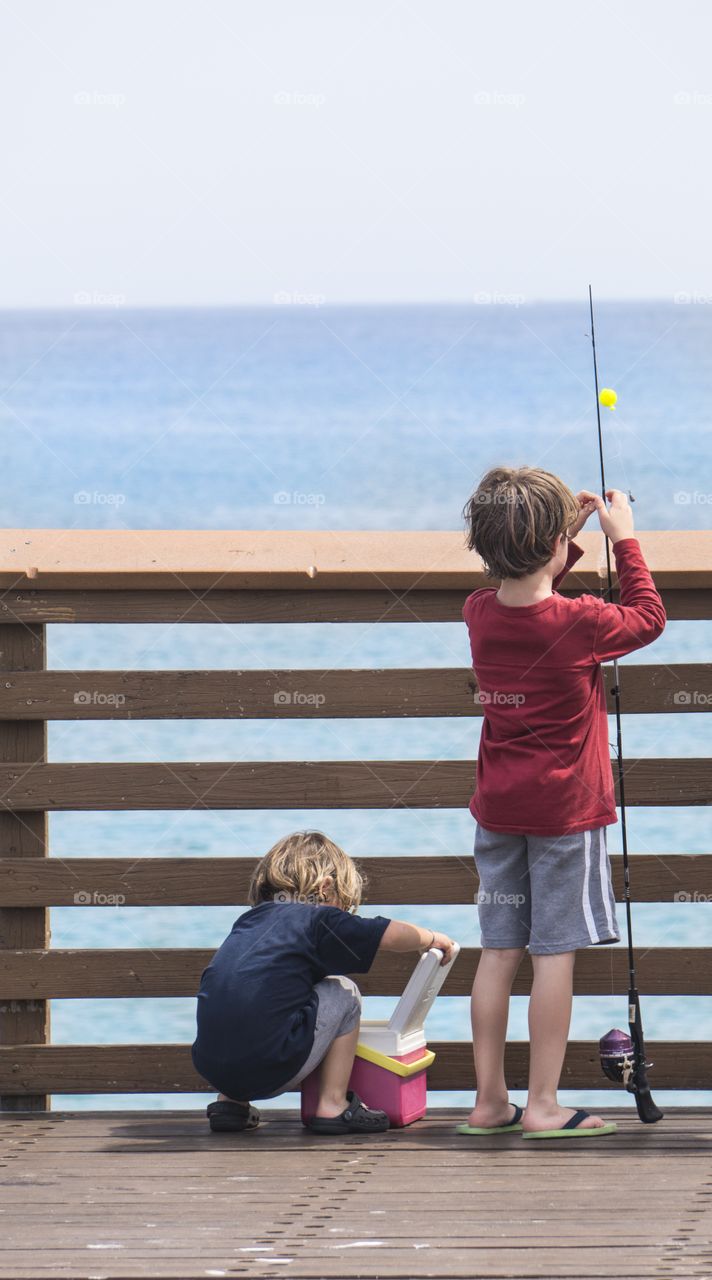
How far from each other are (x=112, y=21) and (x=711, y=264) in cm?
2157

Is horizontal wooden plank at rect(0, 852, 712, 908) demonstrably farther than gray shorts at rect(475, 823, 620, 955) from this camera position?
Yes

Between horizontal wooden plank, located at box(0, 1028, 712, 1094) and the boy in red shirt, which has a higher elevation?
the boy in red shirt

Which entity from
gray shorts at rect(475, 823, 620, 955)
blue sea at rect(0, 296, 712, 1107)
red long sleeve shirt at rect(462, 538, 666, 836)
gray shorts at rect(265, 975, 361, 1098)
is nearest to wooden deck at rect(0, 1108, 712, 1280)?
gray shorts at rect(265, 975, 361, 1098)

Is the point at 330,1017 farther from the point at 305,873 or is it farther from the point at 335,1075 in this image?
the point at 305,873

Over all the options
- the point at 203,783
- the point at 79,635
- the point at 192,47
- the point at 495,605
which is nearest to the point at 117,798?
the point at 203,783

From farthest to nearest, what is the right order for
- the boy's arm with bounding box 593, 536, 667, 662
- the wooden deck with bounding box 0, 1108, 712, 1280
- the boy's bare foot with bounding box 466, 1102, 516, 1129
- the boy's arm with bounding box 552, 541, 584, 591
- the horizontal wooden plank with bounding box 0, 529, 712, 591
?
the horizontal wooden plank with bounding box 0, 529, 712, 591
the boy's arm with bounding box 552, 541, 584, 591
the boy's bare foot with bounding box 466, 1102, 516, 1129
the boy's arm with bounding box 593, 536, 667, 662
the wooden deck with bounding box 0, 1108, 712, 1280

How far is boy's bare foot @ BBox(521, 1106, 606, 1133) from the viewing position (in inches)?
117

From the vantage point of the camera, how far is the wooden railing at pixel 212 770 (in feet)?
11.0

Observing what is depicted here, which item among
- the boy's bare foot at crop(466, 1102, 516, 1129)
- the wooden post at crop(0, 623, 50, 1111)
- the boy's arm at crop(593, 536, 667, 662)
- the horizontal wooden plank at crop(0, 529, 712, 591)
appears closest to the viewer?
the boy's arm at crop(593, 536, 667, 662)

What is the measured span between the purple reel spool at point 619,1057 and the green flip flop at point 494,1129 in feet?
0.67

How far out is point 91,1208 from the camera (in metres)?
2.52

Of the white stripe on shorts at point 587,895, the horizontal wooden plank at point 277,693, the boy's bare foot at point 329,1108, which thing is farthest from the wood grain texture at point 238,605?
the boy's bare foot at point 329,1108

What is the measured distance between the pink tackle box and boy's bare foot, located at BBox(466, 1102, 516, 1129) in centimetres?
16

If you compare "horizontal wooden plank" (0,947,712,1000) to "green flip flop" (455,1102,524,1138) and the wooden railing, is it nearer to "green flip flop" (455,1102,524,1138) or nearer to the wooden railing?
the wooden railing
